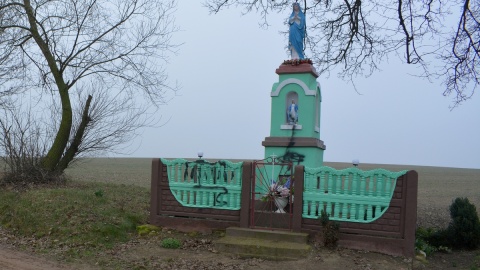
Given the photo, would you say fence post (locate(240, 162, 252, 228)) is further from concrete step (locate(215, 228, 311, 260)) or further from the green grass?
the green grass

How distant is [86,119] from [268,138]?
21.6 feet

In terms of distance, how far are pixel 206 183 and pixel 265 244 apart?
2278mm

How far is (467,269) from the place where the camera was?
10125 millimetres

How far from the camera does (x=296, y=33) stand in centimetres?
1320

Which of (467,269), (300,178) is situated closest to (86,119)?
(300,178)

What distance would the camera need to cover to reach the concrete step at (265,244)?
31.3 ft

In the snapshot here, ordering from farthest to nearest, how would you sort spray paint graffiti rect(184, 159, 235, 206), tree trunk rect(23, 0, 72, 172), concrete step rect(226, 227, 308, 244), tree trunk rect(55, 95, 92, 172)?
tree trunk rect(55, 95, 92, 172)
tree trunk rect(23, 0, 72, 172)
spray paint graffiti rect(184, 159, 235, 206)
concrete step rect(226, 227, 308, 244)

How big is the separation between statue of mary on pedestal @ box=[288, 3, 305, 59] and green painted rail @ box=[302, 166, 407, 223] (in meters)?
3.97

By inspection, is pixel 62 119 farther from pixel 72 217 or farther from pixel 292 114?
pixel 292 114

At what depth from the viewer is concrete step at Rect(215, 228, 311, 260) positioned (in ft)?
31.3

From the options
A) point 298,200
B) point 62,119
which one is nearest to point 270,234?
point 298,200

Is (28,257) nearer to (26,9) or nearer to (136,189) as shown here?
(136,189)

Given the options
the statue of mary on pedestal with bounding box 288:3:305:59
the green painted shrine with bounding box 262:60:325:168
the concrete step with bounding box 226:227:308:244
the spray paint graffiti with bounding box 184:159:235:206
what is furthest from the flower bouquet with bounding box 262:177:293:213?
the statue of mary on pedestal with bounding box 288:3:305:59

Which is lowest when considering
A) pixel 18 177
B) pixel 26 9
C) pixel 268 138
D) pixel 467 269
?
pixel 467 269
